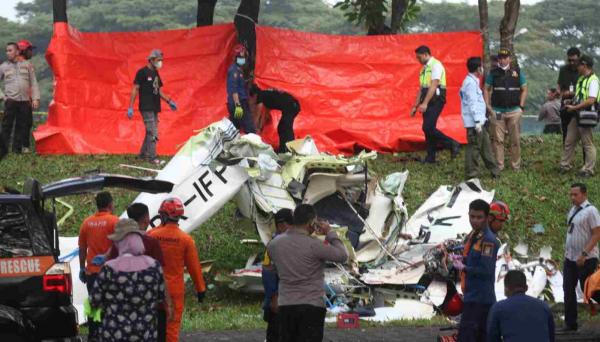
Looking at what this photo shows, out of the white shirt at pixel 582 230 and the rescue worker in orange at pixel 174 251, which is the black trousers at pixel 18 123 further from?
the white shirt at pixel 582 230

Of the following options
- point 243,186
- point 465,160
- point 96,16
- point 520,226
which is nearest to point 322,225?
point 243,186

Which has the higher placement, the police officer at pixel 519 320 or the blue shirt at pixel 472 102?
the blue shirt at pixel 472 102

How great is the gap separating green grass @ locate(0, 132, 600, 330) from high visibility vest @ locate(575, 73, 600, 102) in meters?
1.30

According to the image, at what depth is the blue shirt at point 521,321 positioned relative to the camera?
29.3ft

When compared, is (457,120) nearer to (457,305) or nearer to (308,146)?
(308,146)

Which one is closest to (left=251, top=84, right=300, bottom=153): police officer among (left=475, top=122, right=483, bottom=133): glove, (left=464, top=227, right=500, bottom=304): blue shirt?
(left=475, top=122, right=483, bottom=133): glove

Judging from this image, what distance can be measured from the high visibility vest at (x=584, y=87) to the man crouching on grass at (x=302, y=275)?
9919 mm

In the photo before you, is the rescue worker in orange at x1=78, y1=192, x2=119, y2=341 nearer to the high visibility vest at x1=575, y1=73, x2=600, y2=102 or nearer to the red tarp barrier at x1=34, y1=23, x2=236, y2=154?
the high visibility vest at x1=575, y1=73, x2=600, y2=102

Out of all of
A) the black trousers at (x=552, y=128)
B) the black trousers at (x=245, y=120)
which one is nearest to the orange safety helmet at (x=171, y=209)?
the black trousers at (x=245, y=120)

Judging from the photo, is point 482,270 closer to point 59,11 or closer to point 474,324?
point 474,324

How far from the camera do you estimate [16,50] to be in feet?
71.6

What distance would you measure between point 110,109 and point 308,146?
24.5ft

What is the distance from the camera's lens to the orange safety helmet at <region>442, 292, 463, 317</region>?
12720mm

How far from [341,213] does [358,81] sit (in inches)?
270
